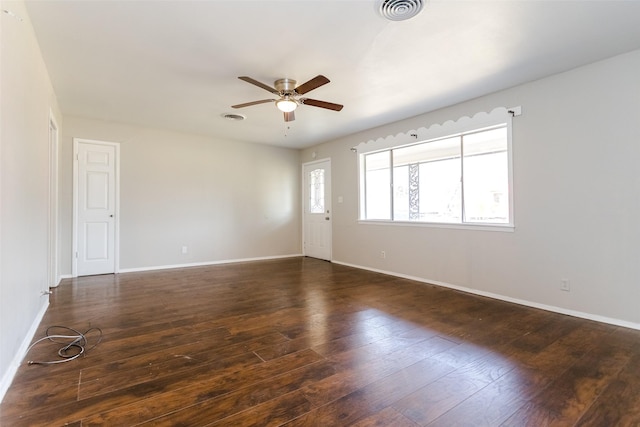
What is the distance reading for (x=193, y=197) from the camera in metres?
5.81

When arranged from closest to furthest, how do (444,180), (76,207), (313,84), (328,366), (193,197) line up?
A: (328,366) → (313,84) → (444,180) → (76,207) → (193,197)

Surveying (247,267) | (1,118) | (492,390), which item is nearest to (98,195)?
(247,267)

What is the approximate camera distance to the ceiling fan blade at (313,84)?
9.20 feet

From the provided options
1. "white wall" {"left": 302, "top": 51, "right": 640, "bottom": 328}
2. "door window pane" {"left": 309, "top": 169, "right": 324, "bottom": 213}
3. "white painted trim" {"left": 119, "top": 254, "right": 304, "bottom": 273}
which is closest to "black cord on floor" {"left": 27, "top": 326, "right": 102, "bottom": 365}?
"white painted trim" {"left": 119, "top": 254, "right": 304, "bottom": 273}

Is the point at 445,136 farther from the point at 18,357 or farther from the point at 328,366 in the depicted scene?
the point at 18,357

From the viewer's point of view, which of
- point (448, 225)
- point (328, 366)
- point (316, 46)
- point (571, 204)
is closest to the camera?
point (328, 366)

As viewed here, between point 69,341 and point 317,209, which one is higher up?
point 317,209

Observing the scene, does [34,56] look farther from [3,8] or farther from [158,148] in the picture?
[158,148]

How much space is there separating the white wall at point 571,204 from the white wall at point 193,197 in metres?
3.85

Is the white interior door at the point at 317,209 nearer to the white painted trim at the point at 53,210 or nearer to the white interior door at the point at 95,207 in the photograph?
the white interior door at the point at 95,207

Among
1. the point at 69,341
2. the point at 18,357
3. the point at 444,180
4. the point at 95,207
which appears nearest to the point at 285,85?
the point at 444,180

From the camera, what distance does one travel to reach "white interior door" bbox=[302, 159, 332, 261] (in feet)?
21.1

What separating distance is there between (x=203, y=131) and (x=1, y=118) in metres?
3.97

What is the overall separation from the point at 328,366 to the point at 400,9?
Answer: 254cm
